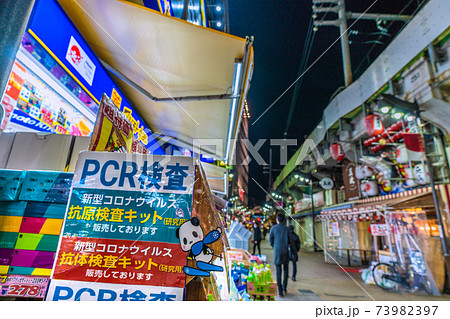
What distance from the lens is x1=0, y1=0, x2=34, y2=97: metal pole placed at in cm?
134

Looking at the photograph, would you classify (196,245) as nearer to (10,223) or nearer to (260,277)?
(10,223)

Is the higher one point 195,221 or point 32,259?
point 195,221

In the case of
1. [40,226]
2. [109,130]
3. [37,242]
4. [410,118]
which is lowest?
[37,242]

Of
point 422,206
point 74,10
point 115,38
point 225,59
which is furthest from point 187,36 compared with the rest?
point 422,206

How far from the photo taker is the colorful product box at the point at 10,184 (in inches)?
65.4

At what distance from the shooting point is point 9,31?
1.37m

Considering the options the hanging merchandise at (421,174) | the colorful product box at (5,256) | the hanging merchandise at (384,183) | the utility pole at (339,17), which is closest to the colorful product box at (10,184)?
the colorful product box at (5,256)

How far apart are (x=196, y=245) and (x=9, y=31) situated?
5.80ft

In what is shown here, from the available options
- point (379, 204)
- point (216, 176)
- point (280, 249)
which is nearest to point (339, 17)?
point (379, 204)

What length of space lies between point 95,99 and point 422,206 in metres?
9.94

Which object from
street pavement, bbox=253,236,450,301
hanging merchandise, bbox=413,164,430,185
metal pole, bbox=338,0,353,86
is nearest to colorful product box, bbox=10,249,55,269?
street pavement, bbox=253,236,450,301

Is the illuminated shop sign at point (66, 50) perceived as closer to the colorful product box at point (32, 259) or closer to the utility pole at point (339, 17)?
the colorful product box at point (32, 259)

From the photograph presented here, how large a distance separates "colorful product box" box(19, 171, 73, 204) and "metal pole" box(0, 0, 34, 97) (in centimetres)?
65

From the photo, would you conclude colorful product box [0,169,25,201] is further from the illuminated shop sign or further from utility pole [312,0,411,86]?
utility pole [312,0,411,86]
